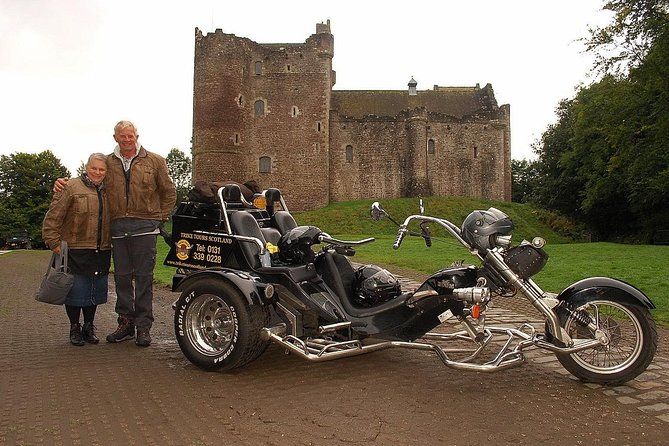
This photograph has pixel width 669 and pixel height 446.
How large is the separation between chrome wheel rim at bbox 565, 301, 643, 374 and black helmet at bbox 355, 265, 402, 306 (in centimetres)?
149

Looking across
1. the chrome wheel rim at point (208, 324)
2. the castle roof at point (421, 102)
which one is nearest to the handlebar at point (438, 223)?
the chrome wheel rim at point (208, 324)

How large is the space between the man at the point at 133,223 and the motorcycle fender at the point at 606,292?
13.8 ft

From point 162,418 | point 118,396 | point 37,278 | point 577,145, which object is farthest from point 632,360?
point 577,145

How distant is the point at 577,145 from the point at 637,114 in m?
18.8

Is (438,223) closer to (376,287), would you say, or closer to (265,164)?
(376,287)

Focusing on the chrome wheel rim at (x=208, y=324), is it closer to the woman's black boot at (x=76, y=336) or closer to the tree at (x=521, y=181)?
the woman's black boot at (x=76, y=336)

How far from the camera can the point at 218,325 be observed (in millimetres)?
5406

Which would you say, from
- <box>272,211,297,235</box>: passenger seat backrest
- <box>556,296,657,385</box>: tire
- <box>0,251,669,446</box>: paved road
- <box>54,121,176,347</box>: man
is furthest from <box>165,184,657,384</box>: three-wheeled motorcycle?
<box>54,121,176,347</box>: man

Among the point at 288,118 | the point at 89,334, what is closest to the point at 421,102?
the point at 288,118

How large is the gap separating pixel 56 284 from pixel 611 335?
5.27 m

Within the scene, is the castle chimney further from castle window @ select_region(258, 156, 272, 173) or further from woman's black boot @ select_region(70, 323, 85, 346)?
woman's black boot @ select_region(70, 323, 85, 346)

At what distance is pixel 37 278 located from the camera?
14.4m

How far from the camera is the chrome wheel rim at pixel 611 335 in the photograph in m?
4.54

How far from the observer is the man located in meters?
6.28
